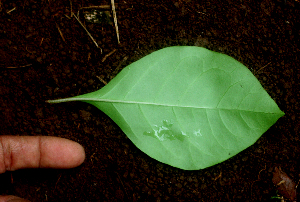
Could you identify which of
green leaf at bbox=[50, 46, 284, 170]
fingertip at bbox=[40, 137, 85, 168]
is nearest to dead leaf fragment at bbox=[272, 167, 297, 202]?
green leaf at bbox=[50, 46, 284, 170]

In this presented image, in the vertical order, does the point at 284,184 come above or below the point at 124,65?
below

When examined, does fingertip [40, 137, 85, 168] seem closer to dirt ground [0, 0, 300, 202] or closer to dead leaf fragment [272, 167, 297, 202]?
dirt ground [0, 0, 300, 202]

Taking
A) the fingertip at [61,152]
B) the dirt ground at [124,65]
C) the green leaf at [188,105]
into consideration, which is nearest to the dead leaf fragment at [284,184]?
the dirt ground at [124,65]

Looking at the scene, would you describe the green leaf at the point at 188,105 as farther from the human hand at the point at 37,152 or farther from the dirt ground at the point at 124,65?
the human hand at the point at 37,152

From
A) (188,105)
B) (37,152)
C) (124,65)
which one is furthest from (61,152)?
(188,105)

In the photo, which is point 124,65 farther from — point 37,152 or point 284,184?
point 284,184

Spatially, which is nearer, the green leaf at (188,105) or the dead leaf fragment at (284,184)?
the green leaf at (188,105)

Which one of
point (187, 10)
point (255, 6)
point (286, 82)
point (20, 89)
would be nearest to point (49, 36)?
point (20, 89)
